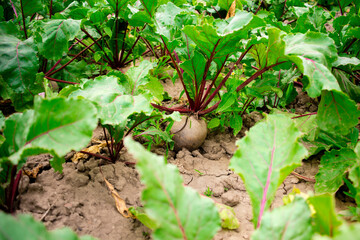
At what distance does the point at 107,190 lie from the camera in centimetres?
156

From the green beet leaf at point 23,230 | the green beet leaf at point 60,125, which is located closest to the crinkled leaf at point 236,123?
the green beet leaf at point 60,125

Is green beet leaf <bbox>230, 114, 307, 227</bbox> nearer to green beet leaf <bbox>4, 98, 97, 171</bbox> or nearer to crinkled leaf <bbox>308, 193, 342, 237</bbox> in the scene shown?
crinkled leaf <bbox>308, 193, 342, 237</bbox>

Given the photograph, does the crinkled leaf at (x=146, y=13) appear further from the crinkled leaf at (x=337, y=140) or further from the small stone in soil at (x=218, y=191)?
the crinkled leaf at (x=337, y=140)

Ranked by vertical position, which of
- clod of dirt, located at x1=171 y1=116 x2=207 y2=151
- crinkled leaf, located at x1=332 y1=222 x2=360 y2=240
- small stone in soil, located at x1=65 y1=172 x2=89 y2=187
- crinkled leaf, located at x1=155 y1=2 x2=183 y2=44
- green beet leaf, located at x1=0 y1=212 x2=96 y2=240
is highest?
crinkled leaf, located at x1=155 y1=2 x2=183 y2=44

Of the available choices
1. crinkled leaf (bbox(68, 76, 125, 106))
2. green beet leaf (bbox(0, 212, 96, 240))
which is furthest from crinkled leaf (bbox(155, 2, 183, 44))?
green beet leaf (bbox(0, 212, 96, 240))

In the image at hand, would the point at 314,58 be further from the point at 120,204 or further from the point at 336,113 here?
the point at 120,204

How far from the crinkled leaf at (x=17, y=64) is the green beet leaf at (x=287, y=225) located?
1685 millimetres

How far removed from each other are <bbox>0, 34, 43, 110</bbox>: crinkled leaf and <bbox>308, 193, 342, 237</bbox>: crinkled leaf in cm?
181

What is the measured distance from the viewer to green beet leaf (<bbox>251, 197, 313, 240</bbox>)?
2.89ft

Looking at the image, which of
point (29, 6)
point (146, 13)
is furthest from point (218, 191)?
point (29, 6)

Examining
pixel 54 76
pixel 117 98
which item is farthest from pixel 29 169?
pixel 54 76

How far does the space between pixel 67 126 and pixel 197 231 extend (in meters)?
0.66

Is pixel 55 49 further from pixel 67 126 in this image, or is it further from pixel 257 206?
pixel 257 206

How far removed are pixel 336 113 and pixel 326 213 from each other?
2.86ft
